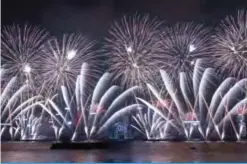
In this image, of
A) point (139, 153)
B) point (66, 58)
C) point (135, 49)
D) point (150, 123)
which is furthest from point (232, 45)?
point (66, 58)

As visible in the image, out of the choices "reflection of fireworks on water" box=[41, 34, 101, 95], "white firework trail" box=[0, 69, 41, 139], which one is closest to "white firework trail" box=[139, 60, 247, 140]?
"reflection of fireworks on water" box=[41, 34, 101, 95]

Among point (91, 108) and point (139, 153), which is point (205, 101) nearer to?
point (139, 153)

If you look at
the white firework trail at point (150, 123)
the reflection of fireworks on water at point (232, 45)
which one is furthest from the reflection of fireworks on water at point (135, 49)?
the reflection of fireworks on water at point (232, 45)

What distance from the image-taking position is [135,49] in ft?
13.7

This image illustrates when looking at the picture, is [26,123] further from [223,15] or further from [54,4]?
[223,15]

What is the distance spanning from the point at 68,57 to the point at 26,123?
2.15ft

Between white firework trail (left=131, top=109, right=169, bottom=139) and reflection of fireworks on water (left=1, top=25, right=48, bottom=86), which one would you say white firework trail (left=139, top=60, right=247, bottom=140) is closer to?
white firework trail (left=131, top=109, right=169, bottom=139)

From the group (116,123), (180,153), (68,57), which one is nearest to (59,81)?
(68,57)

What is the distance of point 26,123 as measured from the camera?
13.3ft

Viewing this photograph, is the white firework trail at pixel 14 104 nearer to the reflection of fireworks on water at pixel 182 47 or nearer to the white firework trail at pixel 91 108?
the white firework trail at pixel 91 108

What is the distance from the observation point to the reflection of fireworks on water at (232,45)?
13.1 ft

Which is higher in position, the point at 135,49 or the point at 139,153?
the point at 135,49

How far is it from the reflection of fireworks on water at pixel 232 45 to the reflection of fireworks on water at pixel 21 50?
144 centimetres

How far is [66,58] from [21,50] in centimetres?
39
